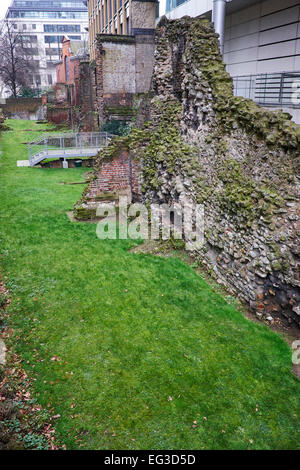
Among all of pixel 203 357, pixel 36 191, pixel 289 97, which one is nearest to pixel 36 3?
pixel 36 191

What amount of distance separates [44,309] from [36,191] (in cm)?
951

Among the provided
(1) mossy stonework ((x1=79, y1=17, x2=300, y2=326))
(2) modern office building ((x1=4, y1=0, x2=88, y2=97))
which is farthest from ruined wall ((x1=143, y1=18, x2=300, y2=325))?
(2) modern office building ((x1=4, y1=0, x2=88, y2=97))

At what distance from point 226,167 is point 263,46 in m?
8.33

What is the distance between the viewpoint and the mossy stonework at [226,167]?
6.71 m

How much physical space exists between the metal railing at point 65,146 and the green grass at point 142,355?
41.8 ft

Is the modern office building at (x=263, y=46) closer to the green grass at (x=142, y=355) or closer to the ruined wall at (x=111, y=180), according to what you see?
the ruined wall at (x=111, y=180)

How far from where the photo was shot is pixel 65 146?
22406 millimetres

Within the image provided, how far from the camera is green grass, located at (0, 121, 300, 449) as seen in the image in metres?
5.02

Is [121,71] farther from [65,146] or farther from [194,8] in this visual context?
[194,8]

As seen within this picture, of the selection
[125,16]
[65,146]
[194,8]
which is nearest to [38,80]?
A: [125,16]

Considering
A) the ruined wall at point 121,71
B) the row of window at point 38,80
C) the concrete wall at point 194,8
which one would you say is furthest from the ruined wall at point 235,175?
the row of window at point 38,80

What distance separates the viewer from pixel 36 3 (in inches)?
3031
